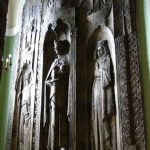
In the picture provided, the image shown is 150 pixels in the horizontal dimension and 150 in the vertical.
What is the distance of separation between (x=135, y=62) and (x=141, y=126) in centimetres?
84

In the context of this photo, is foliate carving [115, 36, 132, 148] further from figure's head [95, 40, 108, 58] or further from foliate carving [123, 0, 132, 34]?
figure's head [95, 40, 108, 58]

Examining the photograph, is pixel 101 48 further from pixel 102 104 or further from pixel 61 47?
pixel 102 104

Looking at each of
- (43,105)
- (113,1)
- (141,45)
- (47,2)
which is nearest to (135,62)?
(141,45)

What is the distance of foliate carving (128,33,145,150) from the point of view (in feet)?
14.6

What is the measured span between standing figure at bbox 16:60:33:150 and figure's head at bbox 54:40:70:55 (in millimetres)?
585

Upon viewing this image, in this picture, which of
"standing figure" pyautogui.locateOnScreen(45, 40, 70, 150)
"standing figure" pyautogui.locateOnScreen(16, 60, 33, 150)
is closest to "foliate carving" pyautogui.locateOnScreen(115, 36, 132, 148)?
"standing figure" pyautogui.locateOnScreen(45, 40, 70, 150)

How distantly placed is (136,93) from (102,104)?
0.57 meters

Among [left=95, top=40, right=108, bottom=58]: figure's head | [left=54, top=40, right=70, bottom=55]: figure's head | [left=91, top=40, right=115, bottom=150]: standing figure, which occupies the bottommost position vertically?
[left=91, top=40, right=115, bottom=150]: standing figure

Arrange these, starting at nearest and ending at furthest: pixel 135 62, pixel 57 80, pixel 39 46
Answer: pixel 135 62, pixel 57 80, pixel 39 46

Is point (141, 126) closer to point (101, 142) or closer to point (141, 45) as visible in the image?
point (101, 142)

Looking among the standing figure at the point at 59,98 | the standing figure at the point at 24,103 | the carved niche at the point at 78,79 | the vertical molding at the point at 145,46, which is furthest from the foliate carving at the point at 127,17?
the standing figure at the point at 24,103

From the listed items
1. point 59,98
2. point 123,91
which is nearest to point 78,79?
point 59,98

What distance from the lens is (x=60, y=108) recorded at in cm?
541

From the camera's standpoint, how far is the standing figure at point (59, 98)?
525cm
